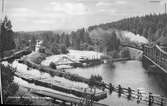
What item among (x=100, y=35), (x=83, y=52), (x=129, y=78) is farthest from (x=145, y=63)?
(x=83, y=52)

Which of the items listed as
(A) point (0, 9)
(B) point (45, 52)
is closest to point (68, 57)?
(B) point (45, 52)

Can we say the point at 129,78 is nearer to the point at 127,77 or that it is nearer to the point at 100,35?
the point at 127,77

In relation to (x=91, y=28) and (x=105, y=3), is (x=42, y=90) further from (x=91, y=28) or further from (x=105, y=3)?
(x=105, y=3)

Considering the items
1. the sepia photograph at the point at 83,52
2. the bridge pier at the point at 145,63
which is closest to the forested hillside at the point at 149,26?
the sepia photograph at the point at 83,52

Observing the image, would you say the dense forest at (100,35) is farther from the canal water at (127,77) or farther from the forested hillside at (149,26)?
the canal water at (127,77)

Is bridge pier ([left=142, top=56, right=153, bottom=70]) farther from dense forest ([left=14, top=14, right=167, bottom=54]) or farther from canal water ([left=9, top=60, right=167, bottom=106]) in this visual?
dense forest ([left=14, top=14, right=167, bottom=54])

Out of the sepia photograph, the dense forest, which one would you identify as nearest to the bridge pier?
the sepia photograph

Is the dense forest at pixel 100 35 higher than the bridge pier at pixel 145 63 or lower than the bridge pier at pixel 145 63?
higher
